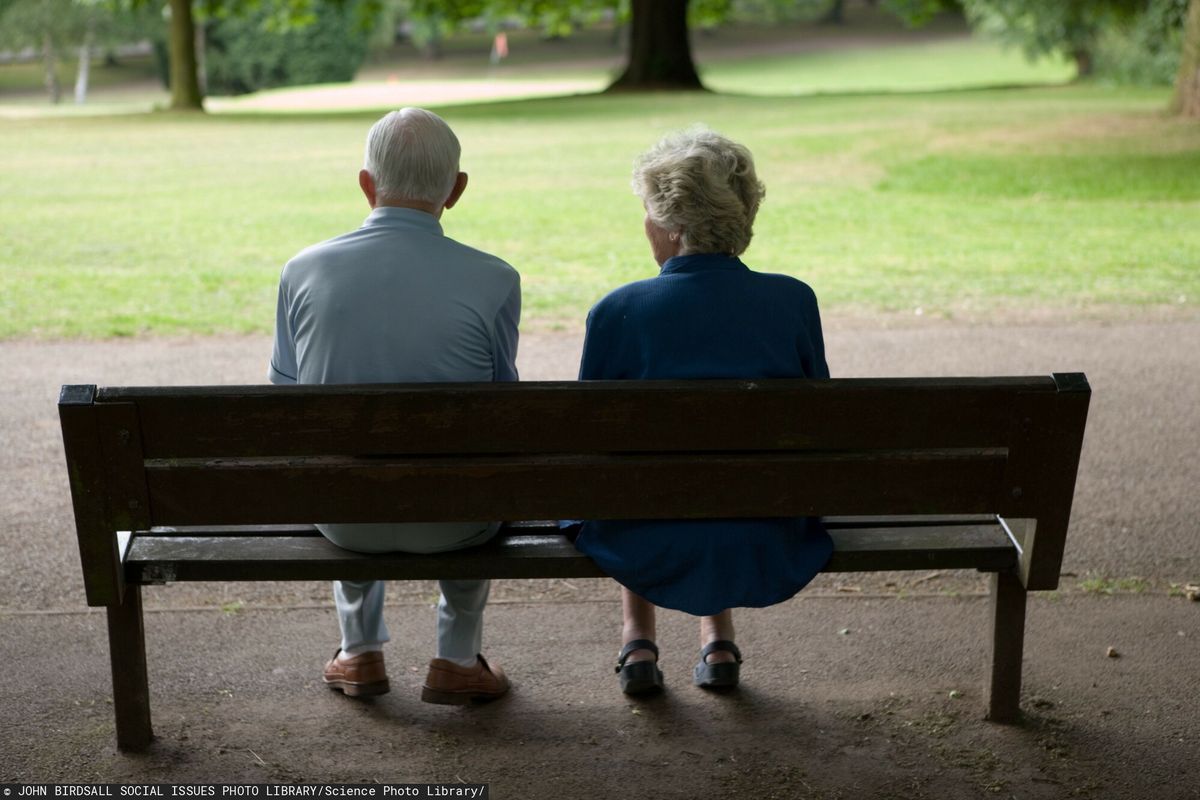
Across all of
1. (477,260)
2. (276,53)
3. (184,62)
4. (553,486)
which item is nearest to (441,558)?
(553,486)

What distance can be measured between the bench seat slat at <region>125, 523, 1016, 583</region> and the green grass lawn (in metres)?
5.89

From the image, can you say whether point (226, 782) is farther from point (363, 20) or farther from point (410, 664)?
point (363, 20)

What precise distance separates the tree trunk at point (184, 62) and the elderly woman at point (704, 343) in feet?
106

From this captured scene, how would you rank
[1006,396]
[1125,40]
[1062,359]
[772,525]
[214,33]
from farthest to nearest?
[214,33] → [1125,40] → [1062,359] → [772,525] → [1006,396]

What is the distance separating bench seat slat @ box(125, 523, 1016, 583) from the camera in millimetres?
3383

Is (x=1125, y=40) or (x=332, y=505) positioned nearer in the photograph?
(x=332, y=505)

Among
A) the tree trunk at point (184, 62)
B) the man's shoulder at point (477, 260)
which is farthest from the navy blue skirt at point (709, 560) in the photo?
the tree trunk at point (184, 62)

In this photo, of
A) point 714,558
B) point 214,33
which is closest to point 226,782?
point 714,558

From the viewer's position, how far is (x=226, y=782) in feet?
11.0

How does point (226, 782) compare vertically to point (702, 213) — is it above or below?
below

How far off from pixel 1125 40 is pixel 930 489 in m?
41.8

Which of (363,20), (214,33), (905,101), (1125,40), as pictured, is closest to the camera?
(905,101)

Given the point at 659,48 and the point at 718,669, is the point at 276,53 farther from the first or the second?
the point at 718,669

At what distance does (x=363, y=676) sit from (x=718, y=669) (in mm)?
952
